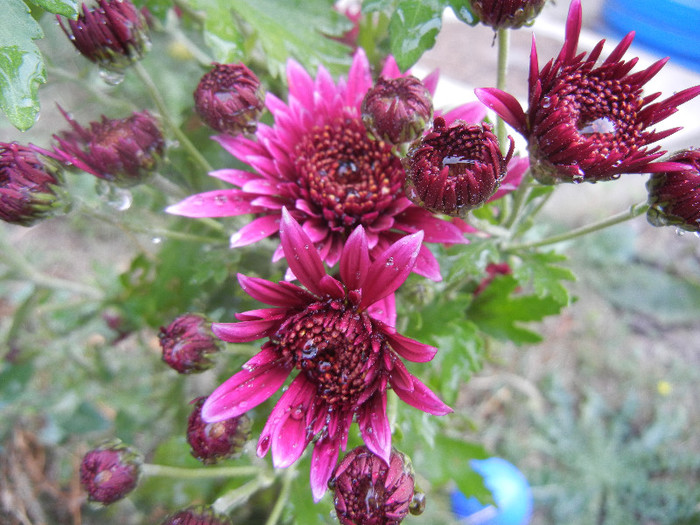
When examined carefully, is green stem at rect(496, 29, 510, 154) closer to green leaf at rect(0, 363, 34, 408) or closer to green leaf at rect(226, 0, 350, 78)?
green leaf at rect(226, 0, 350, 78)

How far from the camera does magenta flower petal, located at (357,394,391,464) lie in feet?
1.63

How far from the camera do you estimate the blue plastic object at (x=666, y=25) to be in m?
3.02

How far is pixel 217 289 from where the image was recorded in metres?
0.89

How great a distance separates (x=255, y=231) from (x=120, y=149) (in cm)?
18

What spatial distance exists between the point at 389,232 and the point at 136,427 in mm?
851

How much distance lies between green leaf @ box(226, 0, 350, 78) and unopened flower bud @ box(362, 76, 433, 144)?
0.18 meters

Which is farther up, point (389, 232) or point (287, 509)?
point (389, 232)

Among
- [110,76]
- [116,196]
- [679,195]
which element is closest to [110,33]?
[110,76]

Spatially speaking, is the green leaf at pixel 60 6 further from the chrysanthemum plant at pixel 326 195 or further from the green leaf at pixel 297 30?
the green leaf at pixel 297 30

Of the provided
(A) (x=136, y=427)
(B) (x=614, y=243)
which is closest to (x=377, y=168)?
(A) (x=136, y=427)

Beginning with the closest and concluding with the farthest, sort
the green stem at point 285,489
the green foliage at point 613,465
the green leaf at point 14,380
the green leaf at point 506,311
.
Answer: the green stem at point 285,489 → the green leaf at point 506,311 → the green leaf at point 14,380 → the green foliage at point 613,465

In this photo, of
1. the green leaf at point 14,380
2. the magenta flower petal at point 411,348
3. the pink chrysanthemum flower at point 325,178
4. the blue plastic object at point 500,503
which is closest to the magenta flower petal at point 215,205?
the pink chrysanthemum flower at point 325,178

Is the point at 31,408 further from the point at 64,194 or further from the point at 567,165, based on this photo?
the point at 567,165

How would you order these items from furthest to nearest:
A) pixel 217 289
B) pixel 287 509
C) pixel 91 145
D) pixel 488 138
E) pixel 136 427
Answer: pixel 136 427 → pixel 217 289 → pixel 287 509 → pixel 91 145 → pixel 488 138
